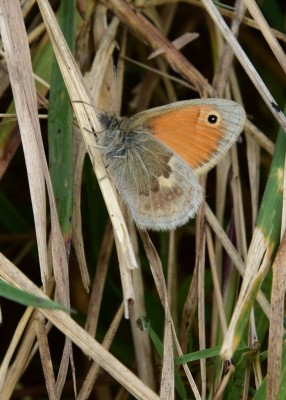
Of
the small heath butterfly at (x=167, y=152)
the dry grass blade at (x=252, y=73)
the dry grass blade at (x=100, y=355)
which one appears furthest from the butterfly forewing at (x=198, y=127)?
the dry grass blade at (x=100, y=355)

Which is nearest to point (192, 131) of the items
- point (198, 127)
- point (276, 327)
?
point (198, 127)

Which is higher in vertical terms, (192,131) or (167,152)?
(192,131)

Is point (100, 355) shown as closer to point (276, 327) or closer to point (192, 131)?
point (276, 327)

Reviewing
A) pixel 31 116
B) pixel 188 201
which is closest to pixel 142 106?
pixel 188 201

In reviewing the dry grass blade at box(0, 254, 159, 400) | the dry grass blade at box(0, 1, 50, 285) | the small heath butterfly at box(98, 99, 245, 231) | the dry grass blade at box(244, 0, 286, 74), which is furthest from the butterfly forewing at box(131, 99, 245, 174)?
the dry grass blade at box(0, 254, 159, 400)

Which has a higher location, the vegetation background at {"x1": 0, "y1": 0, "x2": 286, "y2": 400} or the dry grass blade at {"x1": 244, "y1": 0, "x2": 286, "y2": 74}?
the dry grass blade at {"x1": 244, "y1": 0, "x2": 286, "y2": 74}

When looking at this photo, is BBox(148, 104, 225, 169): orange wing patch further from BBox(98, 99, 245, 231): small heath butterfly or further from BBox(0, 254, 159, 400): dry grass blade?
BBox(0, 254, 159, 400): dry grass blade

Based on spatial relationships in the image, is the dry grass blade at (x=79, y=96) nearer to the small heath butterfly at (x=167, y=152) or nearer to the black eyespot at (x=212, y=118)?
the small heath butterfly at (x=167, y=152)
